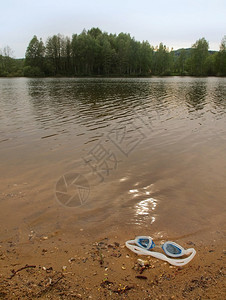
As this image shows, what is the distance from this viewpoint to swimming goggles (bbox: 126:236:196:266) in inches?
142

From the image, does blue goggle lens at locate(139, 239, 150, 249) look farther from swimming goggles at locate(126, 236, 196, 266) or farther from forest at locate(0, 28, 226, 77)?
forest at locate(0, 28, 226, 77)

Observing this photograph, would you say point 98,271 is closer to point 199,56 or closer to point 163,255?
point 163,255

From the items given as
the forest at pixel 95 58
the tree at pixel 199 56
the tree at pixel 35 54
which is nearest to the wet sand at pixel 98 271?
the forest at pixel 95 58

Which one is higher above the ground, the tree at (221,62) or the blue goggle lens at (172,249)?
the tree at (221,62)

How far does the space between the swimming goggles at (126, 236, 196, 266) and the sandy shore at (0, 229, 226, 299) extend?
91 mm

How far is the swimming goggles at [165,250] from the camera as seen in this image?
3611mm

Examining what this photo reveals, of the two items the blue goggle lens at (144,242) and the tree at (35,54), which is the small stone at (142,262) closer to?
the blue goggle lens at (144,242)

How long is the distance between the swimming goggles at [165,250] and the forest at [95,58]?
11325 centimetres

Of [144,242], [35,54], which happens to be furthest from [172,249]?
[35,54]

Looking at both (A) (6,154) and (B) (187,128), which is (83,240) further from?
(B) (187,128)

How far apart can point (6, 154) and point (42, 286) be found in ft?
22.6

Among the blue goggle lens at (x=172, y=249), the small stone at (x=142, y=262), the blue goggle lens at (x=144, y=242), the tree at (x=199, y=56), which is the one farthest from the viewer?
the tree at (x=199, y=56)

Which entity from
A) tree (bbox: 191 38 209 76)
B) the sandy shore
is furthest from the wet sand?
tree (bbox: 191 38 209 76)

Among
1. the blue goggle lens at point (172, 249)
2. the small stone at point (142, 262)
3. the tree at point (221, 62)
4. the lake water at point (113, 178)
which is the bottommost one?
the small stone at point (142, 262)
